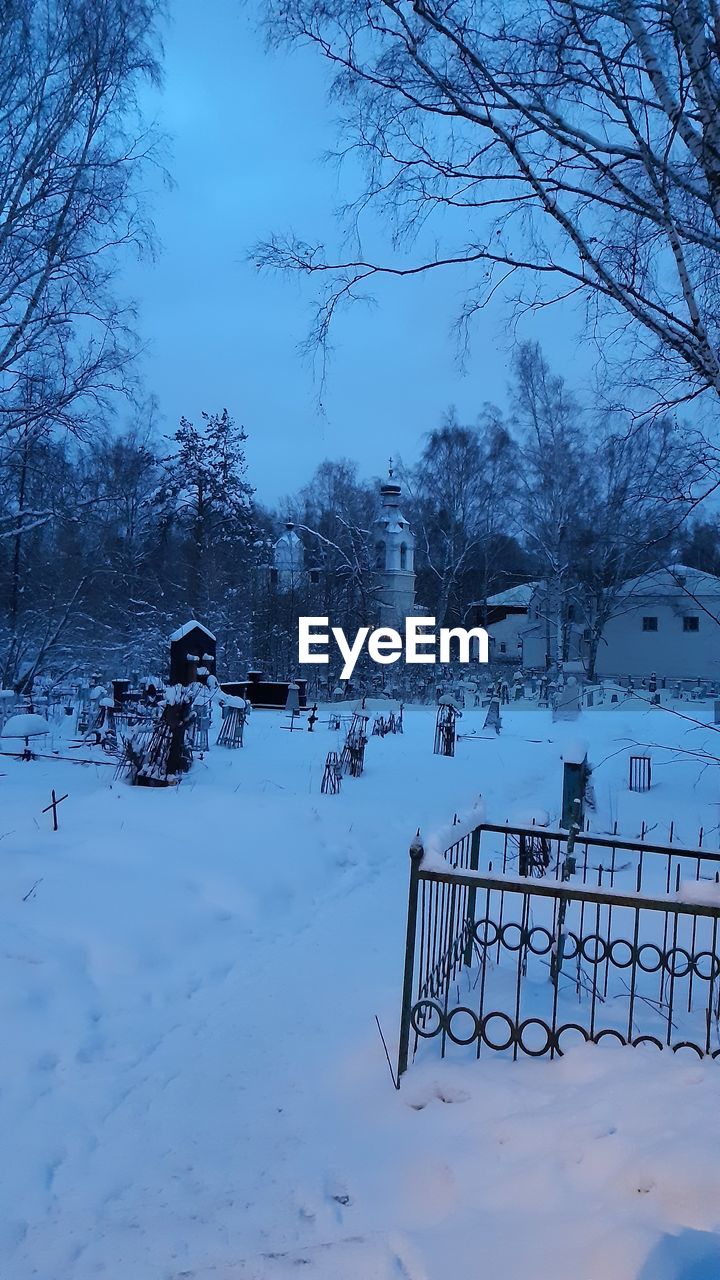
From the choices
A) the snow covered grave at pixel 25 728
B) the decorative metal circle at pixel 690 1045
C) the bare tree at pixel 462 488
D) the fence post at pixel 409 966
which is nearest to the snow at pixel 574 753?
the decorative metal circle at pixel 690 1045

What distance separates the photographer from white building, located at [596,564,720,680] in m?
36.7

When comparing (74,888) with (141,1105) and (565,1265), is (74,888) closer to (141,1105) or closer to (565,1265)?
(141,1105)

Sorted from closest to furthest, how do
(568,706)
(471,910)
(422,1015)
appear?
(422,1015) < (471,910) < (568,706)

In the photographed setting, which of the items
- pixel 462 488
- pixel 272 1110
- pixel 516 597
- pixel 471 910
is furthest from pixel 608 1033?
pixel 516 597

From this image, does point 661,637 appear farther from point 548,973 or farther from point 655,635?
point 548,973

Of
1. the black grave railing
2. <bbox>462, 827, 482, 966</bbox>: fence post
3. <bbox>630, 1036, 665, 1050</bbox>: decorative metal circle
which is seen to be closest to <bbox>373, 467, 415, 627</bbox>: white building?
the black grave railing

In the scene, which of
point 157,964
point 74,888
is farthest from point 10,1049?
point 74,888

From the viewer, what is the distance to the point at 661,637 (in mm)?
38344

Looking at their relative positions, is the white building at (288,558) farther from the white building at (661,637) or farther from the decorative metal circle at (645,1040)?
the decorative metal circle at (645,1040)

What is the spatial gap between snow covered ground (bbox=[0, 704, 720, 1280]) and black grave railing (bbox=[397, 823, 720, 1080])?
240 millimetres

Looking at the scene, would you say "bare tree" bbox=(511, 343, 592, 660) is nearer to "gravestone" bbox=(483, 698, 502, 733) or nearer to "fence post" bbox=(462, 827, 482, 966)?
"gravestone" bbox=(483, 698, 502, 733)

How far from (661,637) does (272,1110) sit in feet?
124

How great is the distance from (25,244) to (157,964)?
383 inches

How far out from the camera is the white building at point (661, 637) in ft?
120
